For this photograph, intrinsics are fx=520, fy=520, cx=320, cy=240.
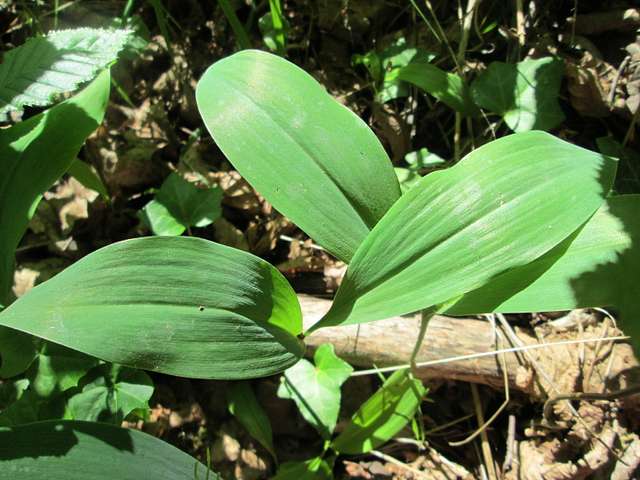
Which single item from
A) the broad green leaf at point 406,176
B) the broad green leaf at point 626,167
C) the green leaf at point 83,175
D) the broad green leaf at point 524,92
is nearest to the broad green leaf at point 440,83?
the broad green leaf at point 524,92

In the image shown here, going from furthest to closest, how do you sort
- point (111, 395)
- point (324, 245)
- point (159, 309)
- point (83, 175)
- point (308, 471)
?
point (83, 175)
point (308, 471)
point (111, 395)
point (324, 245)
point (159, 309)

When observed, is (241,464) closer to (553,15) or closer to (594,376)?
(594,376)

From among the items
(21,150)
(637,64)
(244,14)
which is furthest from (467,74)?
(21,150)

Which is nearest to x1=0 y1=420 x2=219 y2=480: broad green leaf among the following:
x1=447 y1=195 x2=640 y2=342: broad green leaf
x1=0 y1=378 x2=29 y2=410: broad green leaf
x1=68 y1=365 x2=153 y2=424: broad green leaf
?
x1=68 y1=365 x2=153 y2=424: broad green leaf

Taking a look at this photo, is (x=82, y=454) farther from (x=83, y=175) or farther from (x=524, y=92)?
(x=524, y=92)

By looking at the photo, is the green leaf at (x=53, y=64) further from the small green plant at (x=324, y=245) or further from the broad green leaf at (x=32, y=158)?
the small green plant at (x=324, y=245)

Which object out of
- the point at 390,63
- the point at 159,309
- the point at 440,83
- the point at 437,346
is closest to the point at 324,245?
the point at 159,309
